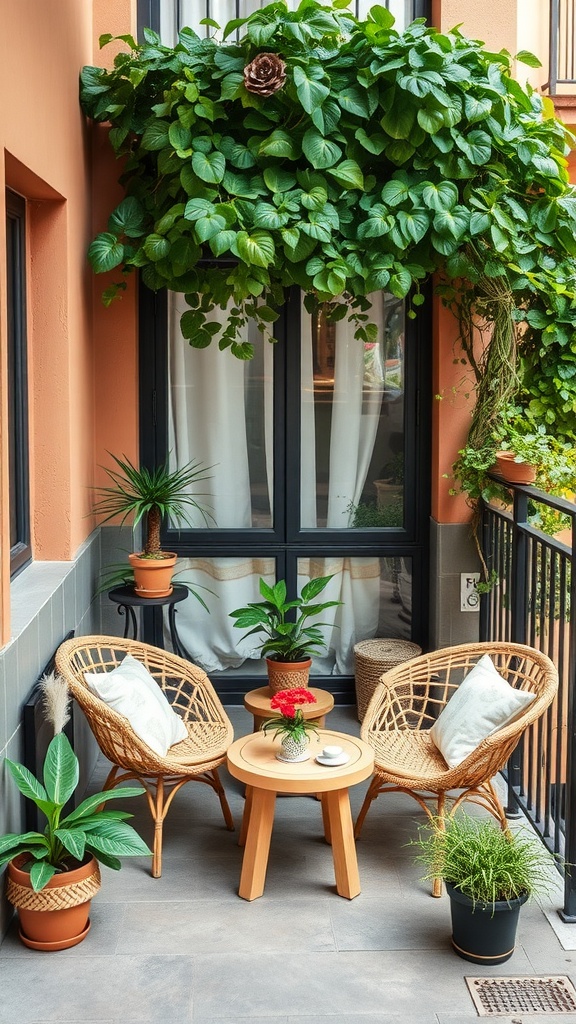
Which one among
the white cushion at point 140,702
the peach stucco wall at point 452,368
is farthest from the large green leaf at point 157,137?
the white cushion at point 140,702

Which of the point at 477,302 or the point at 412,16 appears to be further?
the point at 412,16

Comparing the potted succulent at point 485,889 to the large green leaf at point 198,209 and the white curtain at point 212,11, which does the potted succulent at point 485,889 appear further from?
the white curtain at point 212,11

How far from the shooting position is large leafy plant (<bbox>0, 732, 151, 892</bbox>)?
2859mm

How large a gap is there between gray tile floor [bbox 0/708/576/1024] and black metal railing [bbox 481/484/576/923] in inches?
13.0

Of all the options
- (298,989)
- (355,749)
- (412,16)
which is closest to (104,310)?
(412,16)

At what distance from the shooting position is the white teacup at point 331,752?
131 inches

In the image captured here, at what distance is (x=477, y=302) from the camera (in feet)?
14.7

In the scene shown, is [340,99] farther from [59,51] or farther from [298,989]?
[298,989]

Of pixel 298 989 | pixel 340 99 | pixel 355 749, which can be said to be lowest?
pixel 298 989

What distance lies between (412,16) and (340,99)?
3.80 feet

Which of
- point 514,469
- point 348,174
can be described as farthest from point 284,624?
point 348,174

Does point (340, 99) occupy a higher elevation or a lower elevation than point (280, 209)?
higher

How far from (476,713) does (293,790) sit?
67 centimetres

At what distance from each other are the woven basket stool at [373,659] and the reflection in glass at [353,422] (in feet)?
1.85
